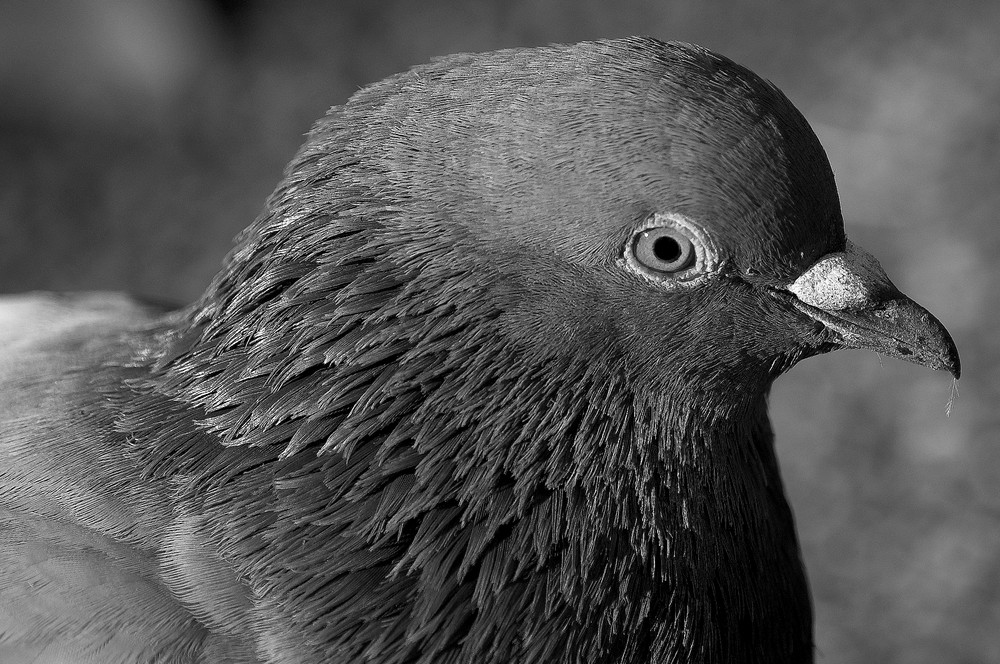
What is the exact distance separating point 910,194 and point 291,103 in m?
4.76

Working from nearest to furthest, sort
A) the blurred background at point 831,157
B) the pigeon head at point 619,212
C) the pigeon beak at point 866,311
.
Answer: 1. the pigeon head at point 619,212
2. the pigeon beak at point 866,311
3. the blurred background at point 831,157

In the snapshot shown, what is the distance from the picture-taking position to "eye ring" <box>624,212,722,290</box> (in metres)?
2.56

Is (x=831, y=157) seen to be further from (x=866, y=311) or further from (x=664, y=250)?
(x=664, y=250)

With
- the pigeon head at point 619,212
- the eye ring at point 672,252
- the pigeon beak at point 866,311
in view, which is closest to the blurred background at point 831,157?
the pigeon beak at point 866,311

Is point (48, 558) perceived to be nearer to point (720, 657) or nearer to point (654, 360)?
point (654, 360)

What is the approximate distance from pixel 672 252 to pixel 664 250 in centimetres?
2

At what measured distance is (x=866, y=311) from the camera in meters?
2.74

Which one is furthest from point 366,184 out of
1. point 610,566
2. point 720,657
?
point 720,657

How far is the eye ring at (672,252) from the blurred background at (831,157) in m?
3.78

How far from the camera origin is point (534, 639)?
9.09ft

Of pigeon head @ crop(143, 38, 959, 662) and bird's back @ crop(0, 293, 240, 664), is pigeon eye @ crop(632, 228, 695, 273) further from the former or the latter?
bird's back @ crop(0, 293, 240, 664)

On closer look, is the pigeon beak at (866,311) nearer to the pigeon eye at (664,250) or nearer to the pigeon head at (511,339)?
the pigeon head at (511,339)

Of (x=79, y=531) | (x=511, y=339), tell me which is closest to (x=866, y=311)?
(x=511, y=339)

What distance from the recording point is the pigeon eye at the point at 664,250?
2.59m
